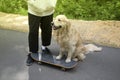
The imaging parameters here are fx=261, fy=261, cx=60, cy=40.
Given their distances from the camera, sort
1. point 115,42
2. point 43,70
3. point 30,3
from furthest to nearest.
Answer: point 115,42, point 43,70, point 30,3

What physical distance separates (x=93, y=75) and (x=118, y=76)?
347 millimetres

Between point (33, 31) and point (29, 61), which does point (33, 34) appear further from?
point (29, 61)

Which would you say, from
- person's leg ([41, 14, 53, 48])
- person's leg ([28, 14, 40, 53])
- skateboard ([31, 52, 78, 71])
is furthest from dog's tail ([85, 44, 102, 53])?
person's leg ([28, 14, 40, 53])

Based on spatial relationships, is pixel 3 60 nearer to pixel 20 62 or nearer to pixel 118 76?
pixel 20 62

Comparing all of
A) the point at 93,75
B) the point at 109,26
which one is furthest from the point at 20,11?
the point at 93,75

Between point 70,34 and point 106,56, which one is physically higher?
point 70,34

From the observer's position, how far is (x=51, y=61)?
3.83 m

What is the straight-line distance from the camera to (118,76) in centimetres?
363

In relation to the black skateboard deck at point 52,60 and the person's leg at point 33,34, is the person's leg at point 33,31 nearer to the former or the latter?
the person's leg at point 33,34

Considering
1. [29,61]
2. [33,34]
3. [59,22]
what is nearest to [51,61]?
[29,61]

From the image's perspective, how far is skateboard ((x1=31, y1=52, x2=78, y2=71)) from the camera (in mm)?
3723

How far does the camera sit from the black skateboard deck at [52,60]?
147 inches

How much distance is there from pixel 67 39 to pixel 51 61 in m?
0.43

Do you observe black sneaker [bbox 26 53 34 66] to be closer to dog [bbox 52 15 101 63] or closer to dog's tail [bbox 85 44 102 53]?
dog [bbox 52 15 101 63]
